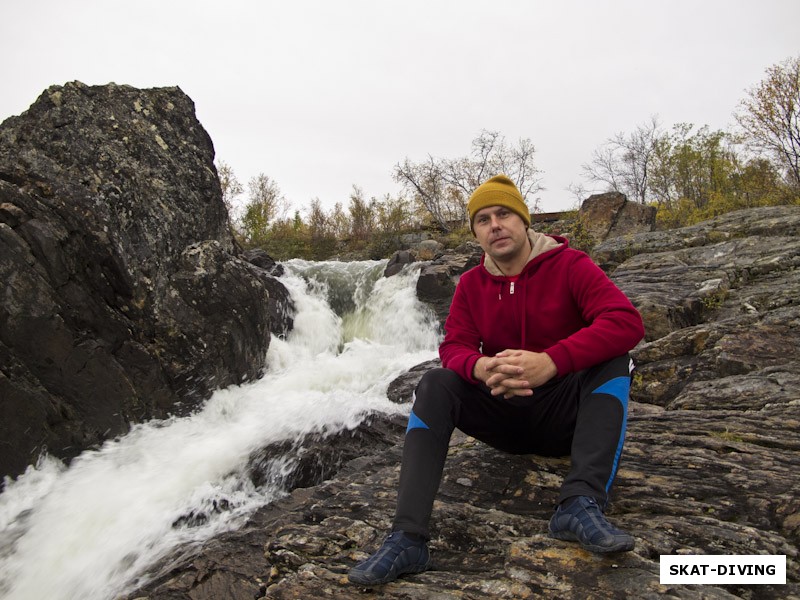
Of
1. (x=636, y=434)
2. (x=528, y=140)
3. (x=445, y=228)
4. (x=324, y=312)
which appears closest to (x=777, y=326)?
(x=636, y=434)

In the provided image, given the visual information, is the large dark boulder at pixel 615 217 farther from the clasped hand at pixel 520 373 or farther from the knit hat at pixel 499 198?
the clasped hand at pixel 520 373

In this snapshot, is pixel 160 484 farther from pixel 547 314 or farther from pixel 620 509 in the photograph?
pixel 620 509

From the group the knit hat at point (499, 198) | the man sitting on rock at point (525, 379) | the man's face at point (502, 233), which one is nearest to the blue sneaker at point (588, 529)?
the man sitting on rock at point (525, 379)

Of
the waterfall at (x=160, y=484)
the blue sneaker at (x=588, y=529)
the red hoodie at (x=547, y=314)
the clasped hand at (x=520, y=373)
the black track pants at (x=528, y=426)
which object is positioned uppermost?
the red hoodie at (x=547, y=314)

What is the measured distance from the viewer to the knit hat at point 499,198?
10.2 feet

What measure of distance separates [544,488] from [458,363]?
2.91ft

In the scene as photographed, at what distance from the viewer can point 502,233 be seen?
303 centimetres

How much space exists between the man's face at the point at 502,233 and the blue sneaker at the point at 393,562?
1763mm

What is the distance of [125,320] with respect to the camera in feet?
22.7

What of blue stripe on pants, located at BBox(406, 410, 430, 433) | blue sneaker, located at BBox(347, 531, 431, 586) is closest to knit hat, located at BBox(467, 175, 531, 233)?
blue stripe on pants, located at BBox(406, 410, 430, 433)

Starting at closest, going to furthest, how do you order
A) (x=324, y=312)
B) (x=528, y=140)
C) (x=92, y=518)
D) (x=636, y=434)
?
(x=636, y=434) < (x=92, y=518) < (x=324, y=312) < (x=528, y=140)

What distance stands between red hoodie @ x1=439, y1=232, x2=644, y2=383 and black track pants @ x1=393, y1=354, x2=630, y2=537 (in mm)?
128

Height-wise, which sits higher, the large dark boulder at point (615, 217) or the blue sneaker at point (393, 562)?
the large dark boulder at point (615, 217)

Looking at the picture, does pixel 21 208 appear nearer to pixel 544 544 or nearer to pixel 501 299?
pixel 501 299
